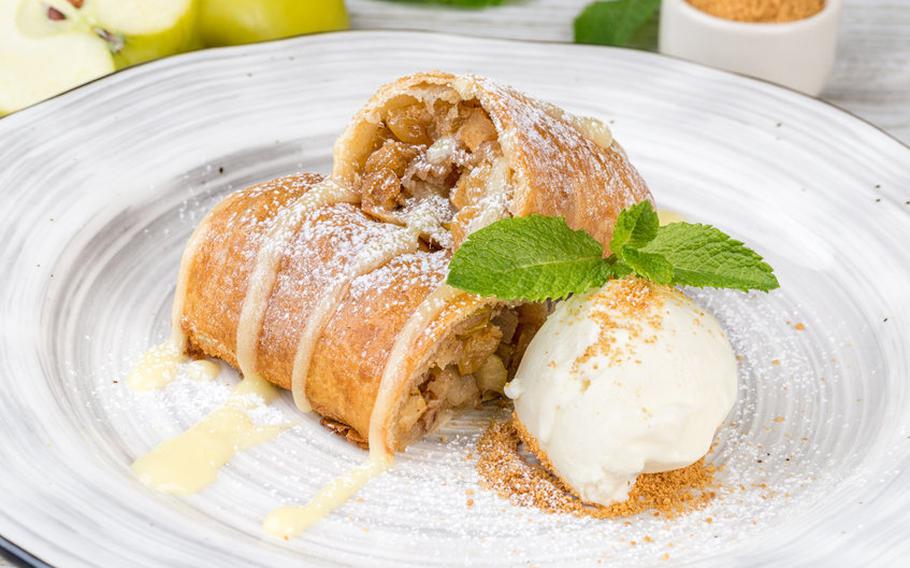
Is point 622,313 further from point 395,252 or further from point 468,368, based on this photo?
point 395,252

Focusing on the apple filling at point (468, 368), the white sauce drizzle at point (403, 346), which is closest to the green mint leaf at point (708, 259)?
the apple filling at point (468, 368)

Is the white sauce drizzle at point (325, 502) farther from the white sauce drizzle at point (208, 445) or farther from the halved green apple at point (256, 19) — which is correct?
the halved green apple at point (256, 19)

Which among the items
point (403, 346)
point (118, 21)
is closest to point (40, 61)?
point (118, 21)

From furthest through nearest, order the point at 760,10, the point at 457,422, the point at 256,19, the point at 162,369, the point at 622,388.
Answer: the point at 256,19
the point at 760,10
the point at 162,369
the point at 457,422
the point at 622,388

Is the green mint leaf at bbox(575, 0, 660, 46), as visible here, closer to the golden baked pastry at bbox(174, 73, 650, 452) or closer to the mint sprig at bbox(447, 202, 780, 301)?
the golden baked pastry at bbox(174, 73, 650, 452)

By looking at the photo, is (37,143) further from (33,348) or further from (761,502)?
(761,502)
